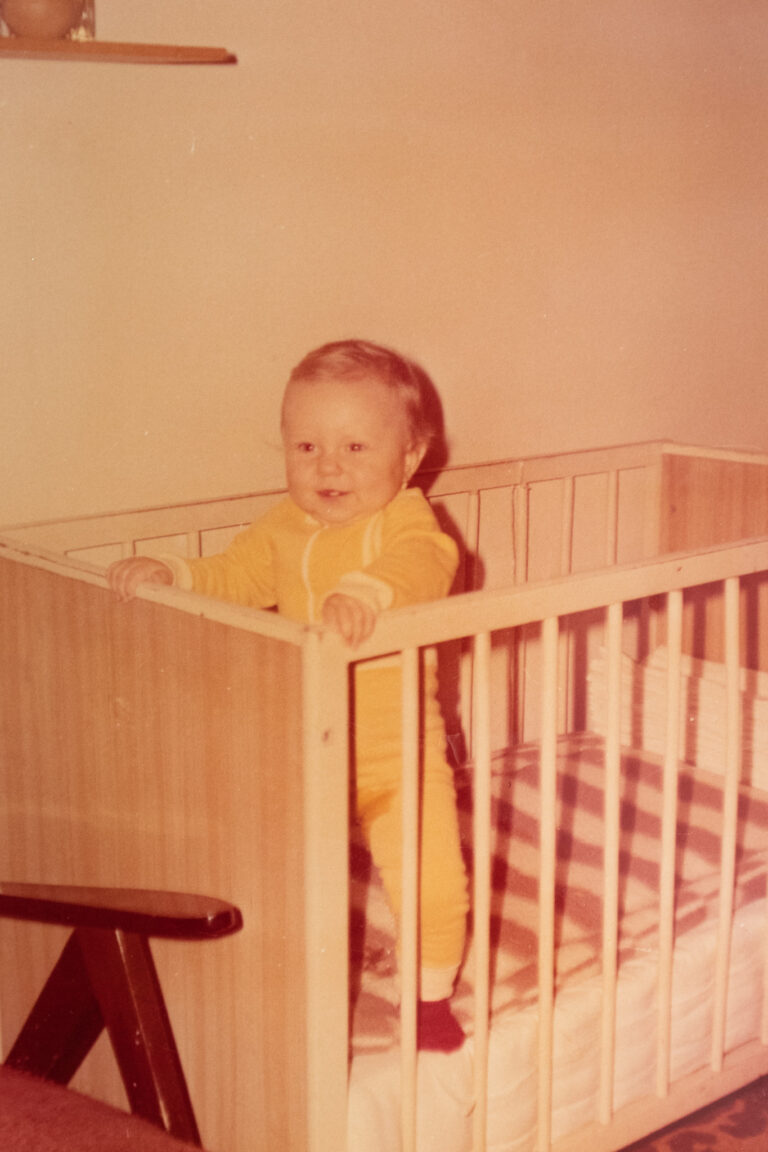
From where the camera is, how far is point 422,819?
135cm

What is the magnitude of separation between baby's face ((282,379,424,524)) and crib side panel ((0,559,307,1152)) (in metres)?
0.29

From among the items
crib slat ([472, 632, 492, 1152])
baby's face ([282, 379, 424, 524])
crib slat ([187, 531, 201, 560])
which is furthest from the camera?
crib slat ([187, 531, 201, 560])

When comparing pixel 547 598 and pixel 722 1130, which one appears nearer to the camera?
pixel 547 598

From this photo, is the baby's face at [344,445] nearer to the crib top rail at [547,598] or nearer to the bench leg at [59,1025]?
the crib top rail at [547,598]

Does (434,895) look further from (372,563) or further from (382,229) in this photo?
(382,229)

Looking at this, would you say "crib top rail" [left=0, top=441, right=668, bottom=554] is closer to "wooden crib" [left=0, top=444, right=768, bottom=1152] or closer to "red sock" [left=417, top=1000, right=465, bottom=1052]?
"wooden crib" [left=0, top=444, right=768, bottom=1152]

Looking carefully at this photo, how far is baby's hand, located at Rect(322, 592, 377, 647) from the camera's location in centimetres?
107

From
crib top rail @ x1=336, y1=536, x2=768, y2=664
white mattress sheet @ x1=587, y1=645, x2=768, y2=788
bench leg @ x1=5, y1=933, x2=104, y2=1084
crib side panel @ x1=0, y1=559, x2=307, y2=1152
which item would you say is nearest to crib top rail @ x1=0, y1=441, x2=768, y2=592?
white mattress sheet @ x1=587, y1=645, x2=768, y2=788

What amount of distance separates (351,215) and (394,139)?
0.45ft

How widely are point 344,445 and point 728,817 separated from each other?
23.5 inches

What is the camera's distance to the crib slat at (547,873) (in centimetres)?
126

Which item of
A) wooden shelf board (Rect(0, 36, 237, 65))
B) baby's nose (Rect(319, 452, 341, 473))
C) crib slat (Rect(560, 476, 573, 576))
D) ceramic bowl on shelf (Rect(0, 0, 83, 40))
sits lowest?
crib slat (Rect(560, 476, 573, 576))

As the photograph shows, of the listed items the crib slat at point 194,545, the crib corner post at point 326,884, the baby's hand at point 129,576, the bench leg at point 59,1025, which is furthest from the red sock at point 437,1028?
the crib slat at point 194,545

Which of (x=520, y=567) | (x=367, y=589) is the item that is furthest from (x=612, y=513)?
(x=367, y=589)
